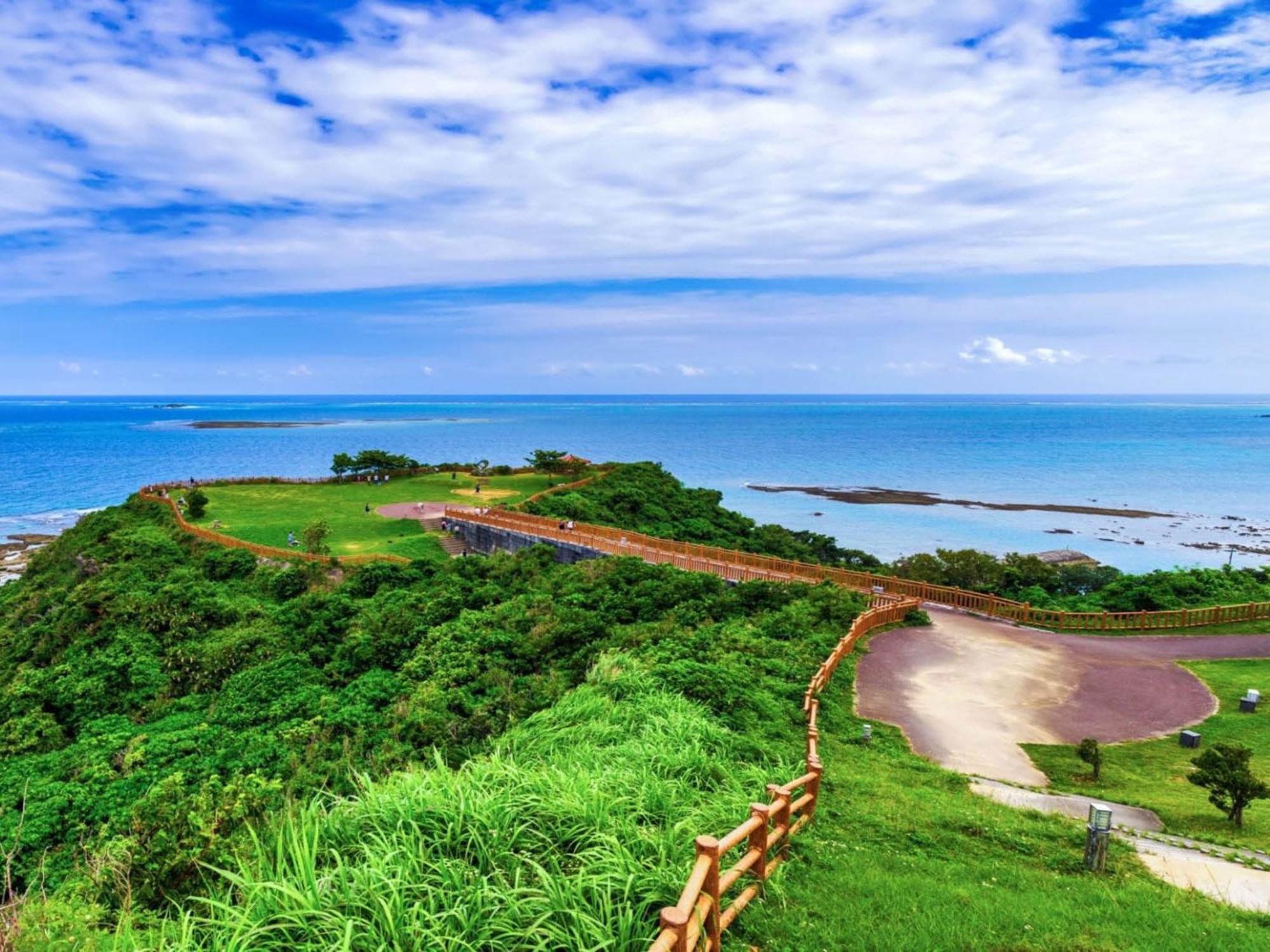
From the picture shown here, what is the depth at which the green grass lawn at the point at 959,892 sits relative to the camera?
545 centimetres

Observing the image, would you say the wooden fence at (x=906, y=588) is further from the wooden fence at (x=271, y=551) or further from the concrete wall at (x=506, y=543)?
the wooden fence at (x=271, y=551)

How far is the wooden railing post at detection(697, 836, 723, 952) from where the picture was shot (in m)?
4.63

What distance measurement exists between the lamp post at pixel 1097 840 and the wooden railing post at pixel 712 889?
453 cm

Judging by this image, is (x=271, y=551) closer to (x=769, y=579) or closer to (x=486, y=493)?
(x=486, y=493)

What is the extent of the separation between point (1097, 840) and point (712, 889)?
4.85m

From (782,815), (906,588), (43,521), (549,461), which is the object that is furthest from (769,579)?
(43,521)

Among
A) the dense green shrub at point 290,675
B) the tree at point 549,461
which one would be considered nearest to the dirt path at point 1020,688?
the dense green shrub at point 290,675

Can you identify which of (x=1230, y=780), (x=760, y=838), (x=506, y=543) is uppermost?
(x=760, y=838)

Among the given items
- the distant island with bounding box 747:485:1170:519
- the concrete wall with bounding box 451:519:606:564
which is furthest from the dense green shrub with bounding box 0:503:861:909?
the distant island with bounding box 747:485:1170:519

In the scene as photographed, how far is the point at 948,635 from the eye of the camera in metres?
18.3

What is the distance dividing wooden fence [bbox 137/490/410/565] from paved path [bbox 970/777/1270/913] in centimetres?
2118

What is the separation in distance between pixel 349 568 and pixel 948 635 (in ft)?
65.4

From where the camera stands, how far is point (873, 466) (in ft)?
304

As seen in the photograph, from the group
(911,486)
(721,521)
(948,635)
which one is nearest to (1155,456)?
(911,486)
